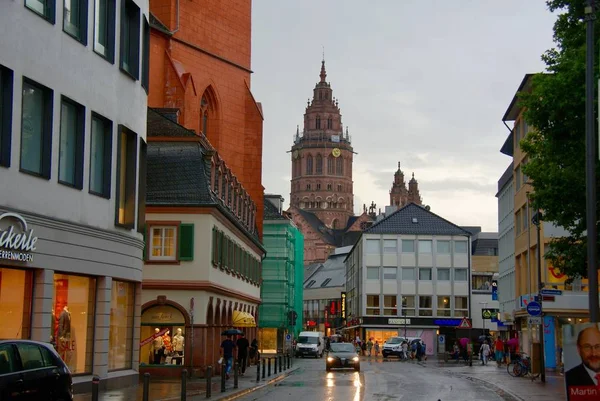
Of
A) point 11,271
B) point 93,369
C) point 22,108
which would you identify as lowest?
point 93,369

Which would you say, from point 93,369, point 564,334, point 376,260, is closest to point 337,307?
point 376,260

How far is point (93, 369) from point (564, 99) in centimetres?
1322

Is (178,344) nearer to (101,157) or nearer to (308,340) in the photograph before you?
(101,157)

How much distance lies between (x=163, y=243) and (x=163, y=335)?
344cm

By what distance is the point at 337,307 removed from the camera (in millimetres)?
140000

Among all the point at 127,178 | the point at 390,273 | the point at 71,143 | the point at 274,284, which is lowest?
the point at 274,284

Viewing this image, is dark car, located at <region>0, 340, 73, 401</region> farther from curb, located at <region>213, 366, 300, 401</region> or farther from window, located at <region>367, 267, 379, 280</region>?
window, located at <region>367, 267, 379, 280</region>

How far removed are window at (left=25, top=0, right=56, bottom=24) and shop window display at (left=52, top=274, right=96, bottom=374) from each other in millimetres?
5844

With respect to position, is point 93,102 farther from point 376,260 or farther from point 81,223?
point 376,260

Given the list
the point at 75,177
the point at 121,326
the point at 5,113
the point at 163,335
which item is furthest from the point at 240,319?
the point at 5,113

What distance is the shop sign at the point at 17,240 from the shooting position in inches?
776

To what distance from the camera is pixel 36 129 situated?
21.7 m

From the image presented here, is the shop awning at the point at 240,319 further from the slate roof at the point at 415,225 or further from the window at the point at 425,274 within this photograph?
the window at the point at 425,274

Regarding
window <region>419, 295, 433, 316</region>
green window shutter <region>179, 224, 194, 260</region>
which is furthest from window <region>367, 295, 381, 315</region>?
green window shutter <region>179, 224, 194, 260</region>
